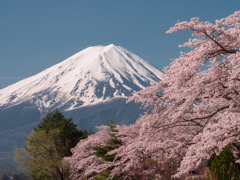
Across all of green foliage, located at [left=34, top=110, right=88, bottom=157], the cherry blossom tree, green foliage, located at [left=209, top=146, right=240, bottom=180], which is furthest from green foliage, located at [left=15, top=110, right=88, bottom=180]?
green foliage, located at [left=209, top=146, right=240, bottom=180]

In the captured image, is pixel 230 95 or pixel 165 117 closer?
pixel 230 95

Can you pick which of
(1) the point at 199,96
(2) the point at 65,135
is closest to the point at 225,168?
(1) the point at 199,96

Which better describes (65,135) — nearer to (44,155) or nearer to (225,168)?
(44,155)

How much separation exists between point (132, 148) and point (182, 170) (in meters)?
5.37

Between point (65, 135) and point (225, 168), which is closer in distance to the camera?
point (225, 168)

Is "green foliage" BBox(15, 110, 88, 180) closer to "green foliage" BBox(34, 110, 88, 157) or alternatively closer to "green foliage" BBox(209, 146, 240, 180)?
"green foliage" BBox(34, 110, 88, 157)

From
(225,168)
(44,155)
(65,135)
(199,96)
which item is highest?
(65,135)

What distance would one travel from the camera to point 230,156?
10.5m

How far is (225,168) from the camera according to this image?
1020 cm

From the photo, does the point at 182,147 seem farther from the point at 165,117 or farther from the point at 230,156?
the point at 230,156

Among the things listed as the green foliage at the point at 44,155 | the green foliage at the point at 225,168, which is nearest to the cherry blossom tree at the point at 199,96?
the green foliage at the point at 225,168

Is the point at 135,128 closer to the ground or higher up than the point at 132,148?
higher up

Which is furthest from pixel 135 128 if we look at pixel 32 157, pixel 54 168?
pixel 32 157

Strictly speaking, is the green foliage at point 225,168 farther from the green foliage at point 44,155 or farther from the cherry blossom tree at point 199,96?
the green foliage at point 44,155
